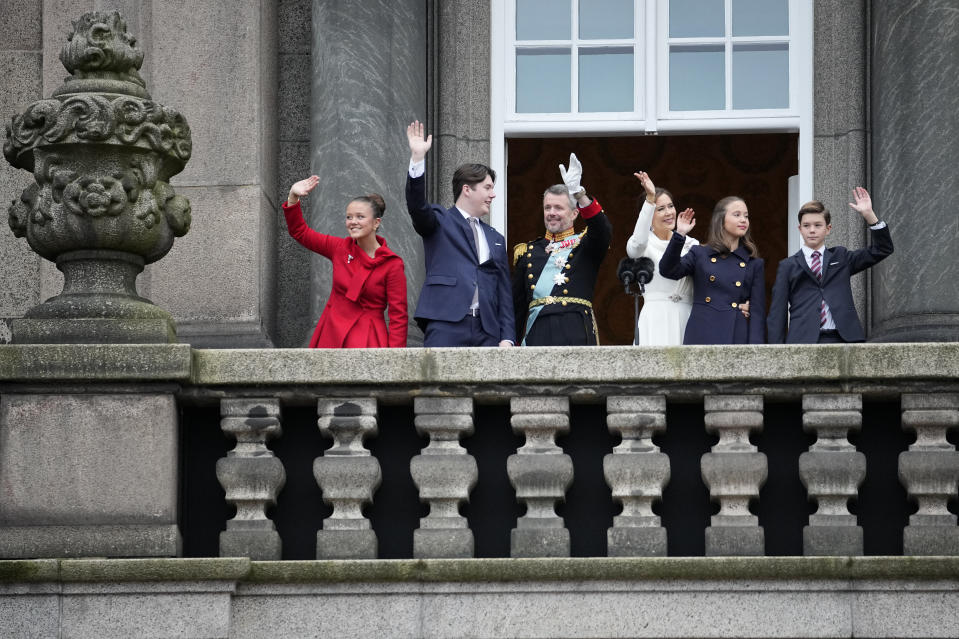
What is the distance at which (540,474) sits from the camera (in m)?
7.45

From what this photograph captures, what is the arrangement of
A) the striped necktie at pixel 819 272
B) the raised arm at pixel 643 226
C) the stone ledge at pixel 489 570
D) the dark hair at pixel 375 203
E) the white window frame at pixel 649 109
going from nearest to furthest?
the stone ledge at pixel 489 570, the raised arm at pixel 643 226, the striped necktie at pixel 819 272, the dark hair at pixel 375 203, the white window frame at pixel 649 109

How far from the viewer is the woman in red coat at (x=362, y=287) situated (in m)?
9.59

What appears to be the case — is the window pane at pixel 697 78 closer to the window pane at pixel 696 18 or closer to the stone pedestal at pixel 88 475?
the window pane at pixel 696 18

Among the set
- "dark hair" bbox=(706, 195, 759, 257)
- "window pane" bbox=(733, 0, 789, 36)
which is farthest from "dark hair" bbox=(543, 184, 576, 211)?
"window pane" bbox=(733, 0, 789, 36)

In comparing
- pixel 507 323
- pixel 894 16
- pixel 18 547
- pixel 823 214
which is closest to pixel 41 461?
pixel 18 547

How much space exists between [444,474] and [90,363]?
5.03ft

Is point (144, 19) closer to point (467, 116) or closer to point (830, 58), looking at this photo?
point (467, 116)

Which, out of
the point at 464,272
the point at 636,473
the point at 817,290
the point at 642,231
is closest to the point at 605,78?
the point at 642,231

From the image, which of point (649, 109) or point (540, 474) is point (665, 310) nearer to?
point (649, 109)

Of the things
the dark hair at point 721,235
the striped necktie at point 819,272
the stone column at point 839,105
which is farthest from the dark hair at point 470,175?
the stone column at point 839,105

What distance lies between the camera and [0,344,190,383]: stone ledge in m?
7.35

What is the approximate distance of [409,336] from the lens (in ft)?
37.0

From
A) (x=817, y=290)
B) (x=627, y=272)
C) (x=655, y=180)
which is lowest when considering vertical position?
(x=817, y=290)

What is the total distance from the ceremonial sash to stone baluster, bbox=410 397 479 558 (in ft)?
6.71
